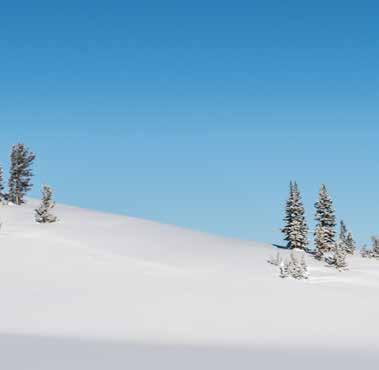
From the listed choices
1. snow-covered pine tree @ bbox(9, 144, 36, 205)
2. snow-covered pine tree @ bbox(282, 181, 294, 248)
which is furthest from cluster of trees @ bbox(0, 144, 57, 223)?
snow-covered pine tree @ bbox(282, 181, 294, 248)

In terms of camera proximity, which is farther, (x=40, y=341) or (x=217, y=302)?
(x=217, y=302)

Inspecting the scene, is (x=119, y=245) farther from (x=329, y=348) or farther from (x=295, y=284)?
(x=329, y=348)

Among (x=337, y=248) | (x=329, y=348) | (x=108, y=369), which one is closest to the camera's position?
(x=108, y=369)

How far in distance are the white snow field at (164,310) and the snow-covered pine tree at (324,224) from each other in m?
10.1

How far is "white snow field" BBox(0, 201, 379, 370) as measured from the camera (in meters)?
14.5

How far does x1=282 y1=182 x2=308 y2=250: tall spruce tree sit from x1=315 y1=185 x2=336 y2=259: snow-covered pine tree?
155cm

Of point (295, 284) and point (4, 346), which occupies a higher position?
point (295, 284)

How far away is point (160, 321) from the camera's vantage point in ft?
73.7

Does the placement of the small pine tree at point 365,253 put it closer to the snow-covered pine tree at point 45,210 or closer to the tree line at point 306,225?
the tree line at point 306,225

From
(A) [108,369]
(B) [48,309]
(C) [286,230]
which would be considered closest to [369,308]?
(B) [48,309]

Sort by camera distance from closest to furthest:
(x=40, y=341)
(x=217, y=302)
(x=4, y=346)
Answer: (x=4, y=346) → (x=40, y=341) → (x=217, y=302)

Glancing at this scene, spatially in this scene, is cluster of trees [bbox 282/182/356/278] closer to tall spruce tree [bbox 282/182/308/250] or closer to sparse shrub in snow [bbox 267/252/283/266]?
tall spruce tree [bbox 282/182/308/250]

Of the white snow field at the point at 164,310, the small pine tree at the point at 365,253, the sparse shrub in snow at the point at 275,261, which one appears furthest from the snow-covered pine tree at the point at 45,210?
the small pine tree at the point at 365,253

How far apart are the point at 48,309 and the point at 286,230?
1455 inches
